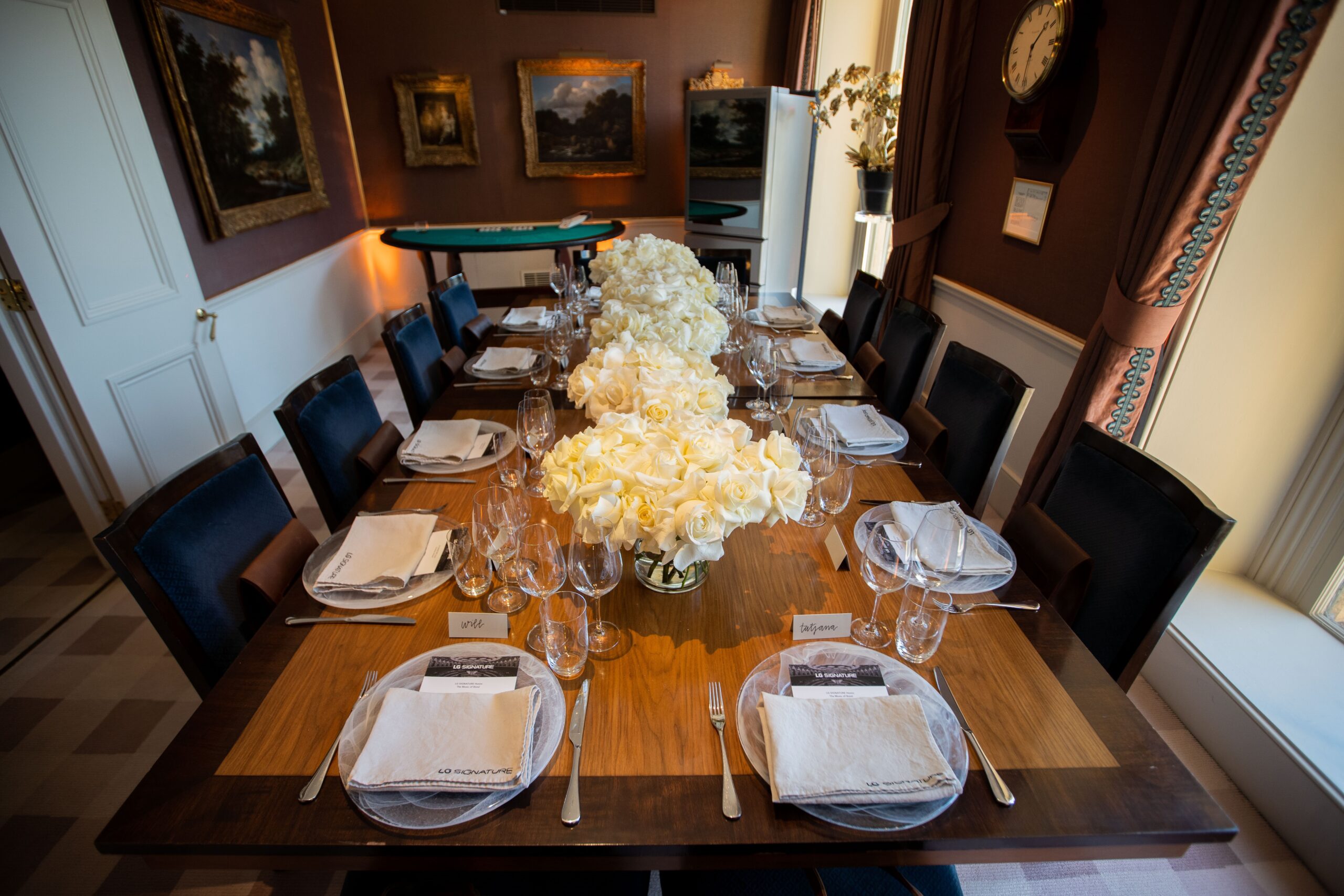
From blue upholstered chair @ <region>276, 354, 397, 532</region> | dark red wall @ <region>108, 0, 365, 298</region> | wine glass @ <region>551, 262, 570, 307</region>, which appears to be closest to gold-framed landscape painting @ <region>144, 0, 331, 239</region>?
dark red wall @ <region>108, 0, 365, 298</region>

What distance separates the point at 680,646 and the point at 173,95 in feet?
11.0

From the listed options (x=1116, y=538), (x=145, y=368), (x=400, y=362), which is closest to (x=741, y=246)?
(x=400, y=362)

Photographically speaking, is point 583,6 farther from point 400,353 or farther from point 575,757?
point 575,757

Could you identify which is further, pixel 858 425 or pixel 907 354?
pixel 907 354

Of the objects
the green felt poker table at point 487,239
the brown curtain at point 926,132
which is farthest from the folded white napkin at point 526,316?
the brown curtain at point 926,132

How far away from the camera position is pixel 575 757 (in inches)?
33.5

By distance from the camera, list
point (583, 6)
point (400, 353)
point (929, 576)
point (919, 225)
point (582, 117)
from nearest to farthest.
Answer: point (929, 576), point (400, 353), point (919, 225), point (583, 6), point (582, 117)

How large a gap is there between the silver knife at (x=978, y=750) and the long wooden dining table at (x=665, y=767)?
14 mm

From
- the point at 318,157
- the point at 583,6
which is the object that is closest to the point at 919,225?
the point at 583,6

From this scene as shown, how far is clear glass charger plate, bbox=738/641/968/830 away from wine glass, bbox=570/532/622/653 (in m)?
0.24

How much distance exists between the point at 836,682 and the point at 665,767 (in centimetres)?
28

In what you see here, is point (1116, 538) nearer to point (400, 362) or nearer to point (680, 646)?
point (680, 646)

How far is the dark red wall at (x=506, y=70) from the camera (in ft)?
15.5

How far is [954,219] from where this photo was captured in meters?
3.28
